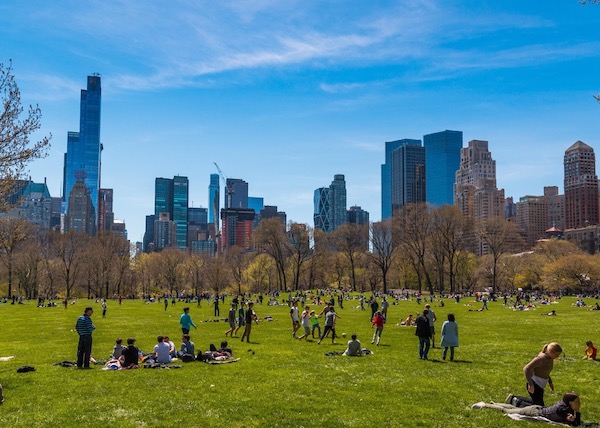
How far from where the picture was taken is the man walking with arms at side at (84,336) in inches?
727

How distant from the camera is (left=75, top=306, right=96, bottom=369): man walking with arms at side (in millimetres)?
18469

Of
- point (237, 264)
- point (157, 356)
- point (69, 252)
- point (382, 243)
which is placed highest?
point (382, 243)

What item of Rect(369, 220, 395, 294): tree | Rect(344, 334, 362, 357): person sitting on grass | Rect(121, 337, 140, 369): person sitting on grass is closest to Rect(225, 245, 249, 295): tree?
Rect(369, 220, 395, 294): tree

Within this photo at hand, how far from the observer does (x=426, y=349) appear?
69.1 feet

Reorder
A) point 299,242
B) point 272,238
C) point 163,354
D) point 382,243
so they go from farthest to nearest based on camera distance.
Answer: point 299,242 → point 272,238 → point 382,243 → point 163,354

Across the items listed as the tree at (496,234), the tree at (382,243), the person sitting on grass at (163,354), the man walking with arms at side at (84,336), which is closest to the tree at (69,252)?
the tree at (382,243)

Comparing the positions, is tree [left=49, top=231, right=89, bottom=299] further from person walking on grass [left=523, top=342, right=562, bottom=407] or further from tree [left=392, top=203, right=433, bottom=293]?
person walking on grass [left=523, top=342, right=562, bottom=407]

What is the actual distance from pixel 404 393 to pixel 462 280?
103 m

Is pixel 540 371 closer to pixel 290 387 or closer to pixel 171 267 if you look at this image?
pixel 290 387

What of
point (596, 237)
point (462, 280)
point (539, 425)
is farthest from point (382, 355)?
point (596, 237)

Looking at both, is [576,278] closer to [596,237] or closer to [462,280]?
[462,280]

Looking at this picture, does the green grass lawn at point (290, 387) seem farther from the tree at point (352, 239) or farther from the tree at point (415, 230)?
the tree at point (352, 239)

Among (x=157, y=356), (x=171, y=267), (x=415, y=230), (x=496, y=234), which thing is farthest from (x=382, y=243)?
(x=157, y=356)

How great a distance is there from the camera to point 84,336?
734 inches
